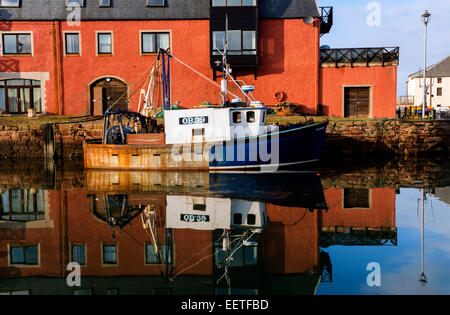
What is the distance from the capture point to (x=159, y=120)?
23.6m

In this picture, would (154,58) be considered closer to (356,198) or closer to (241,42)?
(241,42)

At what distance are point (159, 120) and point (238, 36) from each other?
7.05 meters

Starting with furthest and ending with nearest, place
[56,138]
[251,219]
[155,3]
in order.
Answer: [155,3], [56,138], [251,219]

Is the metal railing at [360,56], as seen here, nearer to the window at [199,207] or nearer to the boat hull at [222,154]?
the boat hull at [222,154]

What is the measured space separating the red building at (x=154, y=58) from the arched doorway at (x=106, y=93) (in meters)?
0.06

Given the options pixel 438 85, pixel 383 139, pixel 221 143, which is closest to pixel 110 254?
pixel 221 143

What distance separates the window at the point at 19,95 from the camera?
26344 millimetres

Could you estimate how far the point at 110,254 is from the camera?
23.3 feet

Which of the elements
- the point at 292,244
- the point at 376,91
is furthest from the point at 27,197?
the point at 376,91

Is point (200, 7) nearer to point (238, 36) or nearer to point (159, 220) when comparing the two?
point (238, 36)

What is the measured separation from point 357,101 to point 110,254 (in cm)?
2251

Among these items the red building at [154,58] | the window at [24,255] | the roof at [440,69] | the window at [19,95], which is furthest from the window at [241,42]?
the roof at [440,69]

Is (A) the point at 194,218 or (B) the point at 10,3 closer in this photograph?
(A) the point at 194,218

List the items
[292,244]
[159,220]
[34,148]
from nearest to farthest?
[292,244], [159,220], [34,148]
